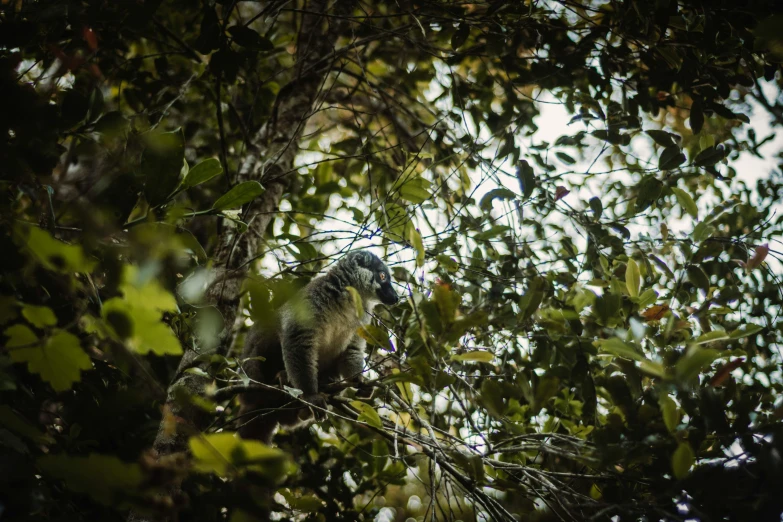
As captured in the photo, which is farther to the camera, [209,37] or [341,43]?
[341,43]

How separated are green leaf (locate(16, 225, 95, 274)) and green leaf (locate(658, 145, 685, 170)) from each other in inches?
107

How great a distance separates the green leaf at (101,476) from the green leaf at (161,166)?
3.31 ft

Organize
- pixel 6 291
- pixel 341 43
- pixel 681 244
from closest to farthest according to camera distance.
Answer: pixel 6 291
pixel 681 244
pixel 341 43

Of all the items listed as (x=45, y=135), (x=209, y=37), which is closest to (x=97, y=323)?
(x=45, y=135)

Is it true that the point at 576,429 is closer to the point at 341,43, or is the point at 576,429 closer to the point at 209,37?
the point at 209,37

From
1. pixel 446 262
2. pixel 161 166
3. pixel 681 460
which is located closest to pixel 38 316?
pixel 161 166

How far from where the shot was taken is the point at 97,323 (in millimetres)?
1092

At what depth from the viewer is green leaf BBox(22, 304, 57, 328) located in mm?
1089

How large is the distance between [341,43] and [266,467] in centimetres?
471

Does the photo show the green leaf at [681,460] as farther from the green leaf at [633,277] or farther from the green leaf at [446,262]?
the green leaf at [446,262]

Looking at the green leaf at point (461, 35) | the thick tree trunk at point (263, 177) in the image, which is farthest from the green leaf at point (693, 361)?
the green leaf at point (461, 35)

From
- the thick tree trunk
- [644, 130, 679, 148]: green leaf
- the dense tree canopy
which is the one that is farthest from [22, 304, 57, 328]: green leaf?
[644, 130, 679, 148]: green leaf

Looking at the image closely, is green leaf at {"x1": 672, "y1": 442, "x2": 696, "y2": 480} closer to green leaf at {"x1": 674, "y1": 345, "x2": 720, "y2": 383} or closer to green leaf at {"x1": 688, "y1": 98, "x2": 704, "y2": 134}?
green leaf at {"x1": 674, "y1": 345, "x2": 720, "y2": 383}

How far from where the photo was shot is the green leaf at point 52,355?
3.58ft
